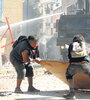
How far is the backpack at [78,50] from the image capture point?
5309 millimetres

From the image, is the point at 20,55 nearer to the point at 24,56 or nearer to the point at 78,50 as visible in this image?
the point at 24,56

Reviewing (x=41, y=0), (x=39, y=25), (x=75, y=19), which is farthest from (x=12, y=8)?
(x=41, y=0)

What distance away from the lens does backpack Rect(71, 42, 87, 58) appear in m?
5.31

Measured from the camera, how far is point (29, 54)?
5.98 m

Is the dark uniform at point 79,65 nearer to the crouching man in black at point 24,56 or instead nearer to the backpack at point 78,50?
the backpack at point 78,50

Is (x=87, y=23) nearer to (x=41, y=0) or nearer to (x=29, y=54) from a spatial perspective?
(x=29, y=54)

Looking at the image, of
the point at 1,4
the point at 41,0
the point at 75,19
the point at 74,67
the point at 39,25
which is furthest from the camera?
the point at 41,0

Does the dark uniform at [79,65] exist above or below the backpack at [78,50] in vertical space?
below

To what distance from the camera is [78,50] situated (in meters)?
5.34

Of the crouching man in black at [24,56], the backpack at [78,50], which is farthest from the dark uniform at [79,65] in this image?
the crouching man in black at [24,56]

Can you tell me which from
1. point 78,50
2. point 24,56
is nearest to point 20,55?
point 24,56

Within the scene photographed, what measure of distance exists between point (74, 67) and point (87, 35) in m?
11.4

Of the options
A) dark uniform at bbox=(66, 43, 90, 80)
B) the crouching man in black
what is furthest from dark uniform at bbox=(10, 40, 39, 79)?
dark uniform at bbox=(66, 43, 90, 80)

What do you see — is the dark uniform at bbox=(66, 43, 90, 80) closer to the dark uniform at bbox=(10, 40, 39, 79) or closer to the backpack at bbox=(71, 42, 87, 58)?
the backpack at bbox=(71, 42, 87, 58)
